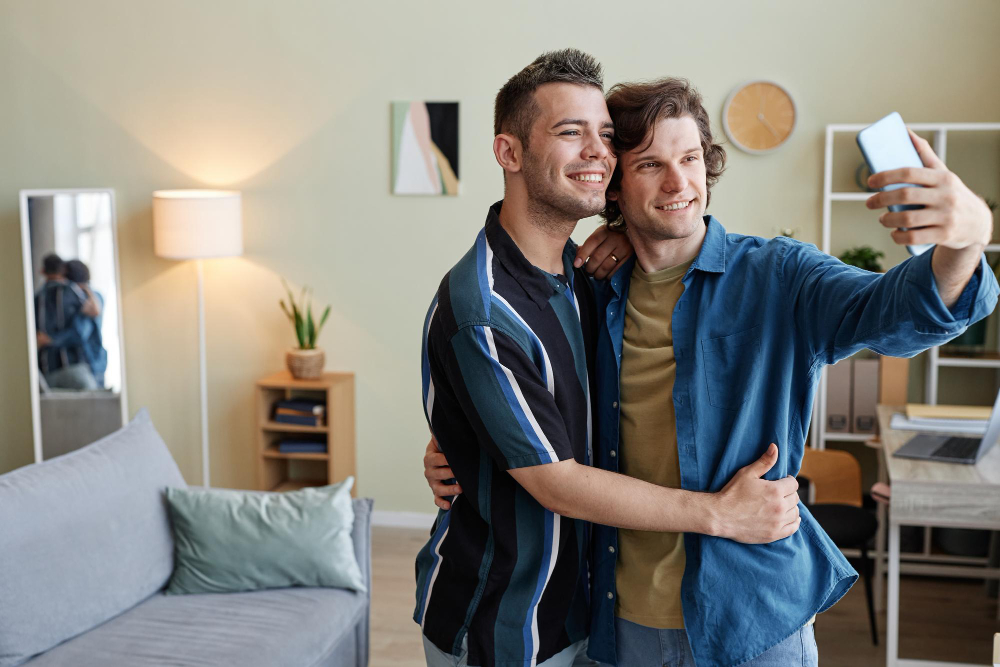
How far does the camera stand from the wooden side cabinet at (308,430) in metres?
4.48

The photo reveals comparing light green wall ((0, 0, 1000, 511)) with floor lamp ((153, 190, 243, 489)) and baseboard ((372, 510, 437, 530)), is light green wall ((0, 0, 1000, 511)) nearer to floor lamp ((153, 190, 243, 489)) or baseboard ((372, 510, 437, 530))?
baseboard ((372, 510, 437, 530))

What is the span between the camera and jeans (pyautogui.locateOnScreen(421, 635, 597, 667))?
1622 millimetres

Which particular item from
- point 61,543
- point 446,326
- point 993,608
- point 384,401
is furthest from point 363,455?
point 446,326

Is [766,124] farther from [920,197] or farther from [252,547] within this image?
[920,197]

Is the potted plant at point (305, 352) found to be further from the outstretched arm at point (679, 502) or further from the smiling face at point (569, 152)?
the outstretched arm at point (679, 502)

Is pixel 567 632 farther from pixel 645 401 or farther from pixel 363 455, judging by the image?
pixel 363 455

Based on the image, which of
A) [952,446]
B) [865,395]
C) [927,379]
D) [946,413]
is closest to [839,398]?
[865,395]

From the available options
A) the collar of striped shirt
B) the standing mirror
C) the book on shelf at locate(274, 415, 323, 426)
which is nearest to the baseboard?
the book on shelf at locate(274, 415, 323, 426)

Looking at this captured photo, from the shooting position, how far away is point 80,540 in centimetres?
257

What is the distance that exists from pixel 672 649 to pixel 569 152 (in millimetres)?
884

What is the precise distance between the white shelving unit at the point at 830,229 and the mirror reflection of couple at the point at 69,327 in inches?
144

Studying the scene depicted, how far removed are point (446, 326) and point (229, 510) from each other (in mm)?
1623

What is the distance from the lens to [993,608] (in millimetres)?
3730

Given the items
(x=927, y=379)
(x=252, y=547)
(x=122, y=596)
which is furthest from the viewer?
(x=927, y=379)
